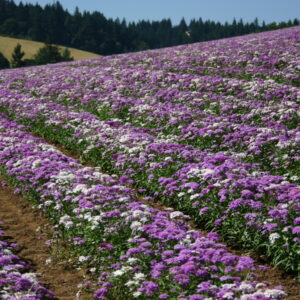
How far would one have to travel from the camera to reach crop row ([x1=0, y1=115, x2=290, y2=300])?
6715 millimetres

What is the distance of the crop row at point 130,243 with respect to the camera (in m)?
6.71

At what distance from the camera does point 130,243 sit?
846cm

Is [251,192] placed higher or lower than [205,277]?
higher

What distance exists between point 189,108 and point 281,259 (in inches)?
408

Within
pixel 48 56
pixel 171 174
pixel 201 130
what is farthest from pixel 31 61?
pixel 171 174

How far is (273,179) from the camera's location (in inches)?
386

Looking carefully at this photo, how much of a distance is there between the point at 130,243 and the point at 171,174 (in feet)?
13.2

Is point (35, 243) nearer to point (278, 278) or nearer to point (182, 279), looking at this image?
point (182, 279)

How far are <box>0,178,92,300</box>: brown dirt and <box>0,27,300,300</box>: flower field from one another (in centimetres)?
42

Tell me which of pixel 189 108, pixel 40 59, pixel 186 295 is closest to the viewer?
pixel 186 295

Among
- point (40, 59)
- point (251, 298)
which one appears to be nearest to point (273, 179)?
point (251, 298)

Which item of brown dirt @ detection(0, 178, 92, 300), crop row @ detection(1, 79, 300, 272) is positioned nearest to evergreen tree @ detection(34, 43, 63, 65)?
crop row @ detection(1, 79, 300, 272)

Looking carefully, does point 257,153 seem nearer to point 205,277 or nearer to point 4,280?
point 205,277

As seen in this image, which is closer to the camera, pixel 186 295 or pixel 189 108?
pixel 186 295
